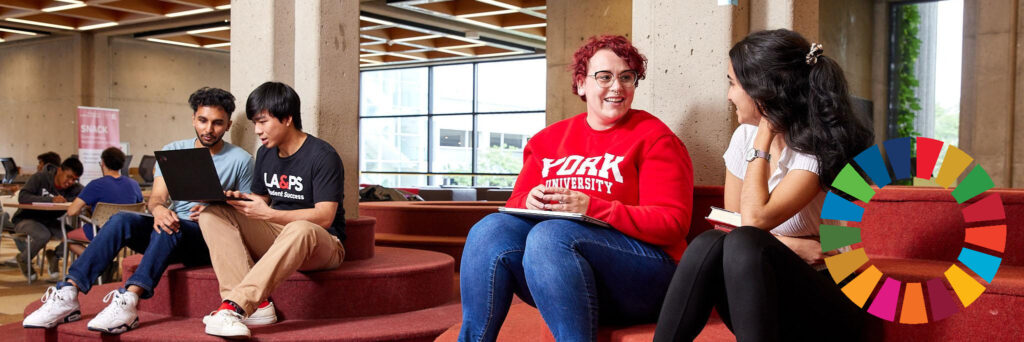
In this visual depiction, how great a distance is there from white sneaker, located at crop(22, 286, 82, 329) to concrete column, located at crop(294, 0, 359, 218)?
1.31 m

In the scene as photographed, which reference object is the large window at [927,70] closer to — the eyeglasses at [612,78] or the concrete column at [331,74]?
the concrete column at [331,74]

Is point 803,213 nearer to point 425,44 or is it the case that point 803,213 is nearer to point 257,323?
point 257,323

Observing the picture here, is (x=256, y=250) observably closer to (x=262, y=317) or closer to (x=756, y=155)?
(x=262, y=317)

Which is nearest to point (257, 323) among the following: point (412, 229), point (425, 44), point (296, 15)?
point (296, 15)

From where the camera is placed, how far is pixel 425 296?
12.3 ft

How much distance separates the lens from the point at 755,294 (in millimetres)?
1651

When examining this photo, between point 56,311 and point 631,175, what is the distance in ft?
7.70

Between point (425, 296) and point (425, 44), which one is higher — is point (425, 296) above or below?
below

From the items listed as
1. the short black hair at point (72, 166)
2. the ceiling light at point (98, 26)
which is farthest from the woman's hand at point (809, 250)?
the ceiling light at point (98, 26)

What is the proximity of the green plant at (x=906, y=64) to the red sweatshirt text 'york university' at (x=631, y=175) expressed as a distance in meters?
9.67

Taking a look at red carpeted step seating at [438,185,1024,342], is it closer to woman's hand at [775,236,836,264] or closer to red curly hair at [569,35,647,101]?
woman's hand at [775,236,836,264]

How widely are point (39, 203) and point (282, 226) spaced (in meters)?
3.96

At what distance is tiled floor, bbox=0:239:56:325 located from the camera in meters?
4.95

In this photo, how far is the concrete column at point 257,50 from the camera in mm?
4121
